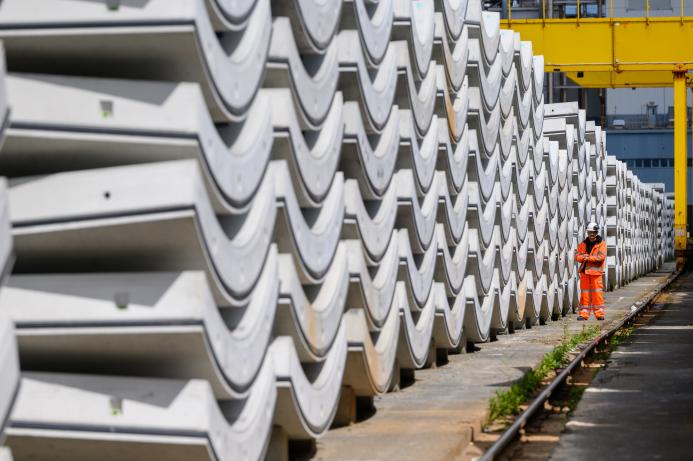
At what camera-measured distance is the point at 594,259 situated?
22.2 m

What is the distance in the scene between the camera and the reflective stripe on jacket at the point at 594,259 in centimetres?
2211

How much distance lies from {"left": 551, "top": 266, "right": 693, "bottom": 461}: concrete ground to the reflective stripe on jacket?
371 centimetres

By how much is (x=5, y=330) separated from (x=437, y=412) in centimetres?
599

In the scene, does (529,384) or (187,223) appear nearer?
(187,223)

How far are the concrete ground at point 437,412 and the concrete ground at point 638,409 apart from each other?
66 centimetres

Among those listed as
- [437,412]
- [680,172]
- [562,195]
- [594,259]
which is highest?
[680,172]

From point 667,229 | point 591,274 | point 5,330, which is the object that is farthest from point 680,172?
point 5,330

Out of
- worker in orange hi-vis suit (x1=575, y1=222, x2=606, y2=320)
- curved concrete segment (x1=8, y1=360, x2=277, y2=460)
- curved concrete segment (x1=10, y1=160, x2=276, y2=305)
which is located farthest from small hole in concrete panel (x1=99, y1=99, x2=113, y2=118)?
worker in orange hi-vis suit (x1=575, y1=222, x2=606, y2=320)

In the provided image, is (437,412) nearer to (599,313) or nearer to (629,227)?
(599,313)

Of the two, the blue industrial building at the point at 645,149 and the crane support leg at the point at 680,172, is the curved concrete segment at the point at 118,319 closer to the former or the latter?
the crane support leg at the point at 680,172

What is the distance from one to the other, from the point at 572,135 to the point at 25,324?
20173mm

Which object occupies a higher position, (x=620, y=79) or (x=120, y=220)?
(x=620, y=79)

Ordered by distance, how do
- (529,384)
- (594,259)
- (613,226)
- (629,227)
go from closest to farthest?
(529,384) → (594,259) → (613,226) → (629,227)

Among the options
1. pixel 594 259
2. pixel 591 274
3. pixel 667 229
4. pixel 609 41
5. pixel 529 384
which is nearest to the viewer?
pixel 529 384
